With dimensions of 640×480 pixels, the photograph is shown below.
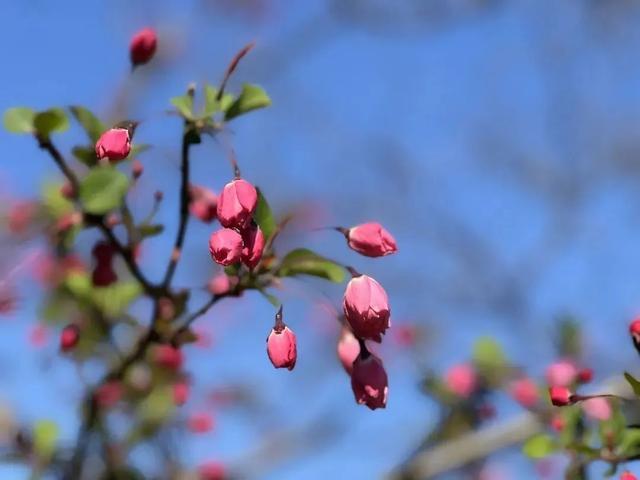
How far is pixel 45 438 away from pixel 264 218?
84 centimetres

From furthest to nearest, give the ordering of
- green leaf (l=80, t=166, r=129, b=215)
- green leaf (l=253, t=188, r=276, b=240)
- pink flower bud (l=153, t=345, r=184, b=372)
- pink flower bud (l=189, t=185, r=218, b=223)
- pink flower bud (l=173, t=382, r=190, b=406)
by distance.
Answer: pink flower bud (l=153, t=345, r=184, b=372), pink flower bud (l=173, t=382, r=190, b=406), pink flower bud (l=189, t=185, r=218, b=223), green leaf (l=80, t=166, r=129, b=215), green leaf (l=253, t=188, r=276, b=240)

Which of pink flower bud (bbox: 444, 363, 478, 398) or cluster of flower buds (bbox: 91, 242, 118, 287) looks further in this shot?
pink flower bud (bbox: 444, 363, 478, 398)

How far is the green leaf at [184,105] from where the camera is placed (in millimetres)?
1251

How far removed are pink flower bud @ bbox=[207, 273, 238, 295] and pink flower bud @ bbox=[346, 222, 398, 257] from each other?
17 centimetres

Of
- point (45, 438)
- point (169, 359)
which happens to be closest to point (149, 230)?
point (45, 438)

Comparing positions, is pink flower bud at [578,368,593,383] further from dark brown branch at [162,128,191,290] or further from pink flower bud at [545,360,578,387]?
dark brown branch at [162,128,191,290]

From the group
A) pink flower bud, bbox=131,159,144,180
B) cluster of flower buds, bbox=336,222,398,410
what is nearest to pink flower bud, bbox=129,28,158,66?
pink flower bud, bbox=131,159,144,180

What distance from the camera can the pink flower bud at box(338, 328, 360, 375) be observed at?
51.6 inches

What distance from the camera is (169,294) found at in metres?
1.44

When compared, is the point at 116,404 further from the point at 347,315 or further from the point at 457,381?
the point at 347,315

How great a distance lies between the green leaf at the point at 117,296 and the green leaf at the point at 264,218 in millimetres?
618

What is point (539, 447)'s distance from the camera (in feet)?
4.67

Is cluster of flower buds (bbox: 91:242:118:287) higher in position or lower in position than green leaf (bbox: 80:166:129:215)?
lower

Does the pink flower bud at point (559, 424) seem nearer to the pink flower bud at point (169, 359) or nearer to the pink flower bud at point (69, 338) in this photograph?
the pink flower bud at point (69, 338)
